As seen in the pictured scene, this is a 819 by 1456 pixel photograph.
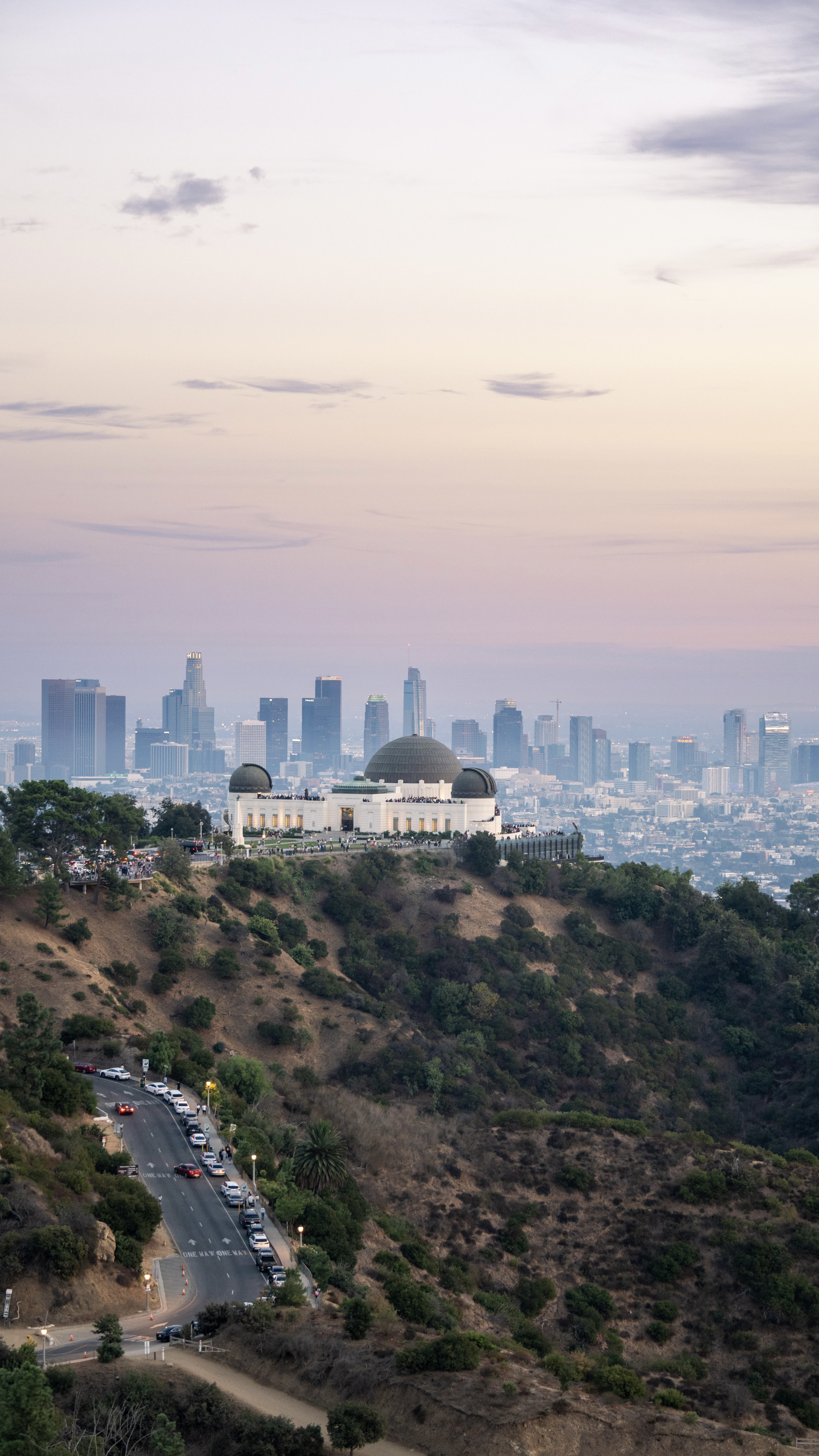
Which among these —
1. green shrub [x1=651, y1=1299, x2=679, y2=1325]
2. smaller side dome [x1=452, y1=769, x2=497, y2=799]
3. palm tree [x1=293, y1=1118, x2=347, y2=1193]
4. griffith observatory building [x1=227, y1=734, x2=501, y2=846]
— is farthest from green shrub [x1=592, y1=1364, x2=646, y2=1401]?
smaller side dome [x1=452, y1=769, x2=497, y2=799]

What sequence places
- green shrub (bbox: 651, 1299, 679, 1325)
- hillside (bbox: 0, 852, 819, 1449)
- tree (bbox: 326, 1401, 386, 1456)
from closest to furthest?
tree (bbox: 326, 1401, 386, 1456) < hillside (bbox: 0, 852, 819, 1449) < green shrub (bbox: 651, 1299, 679, 1325)

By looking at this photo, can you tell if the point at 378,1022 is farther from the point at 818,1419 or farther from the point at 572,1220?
the point at 818,1419

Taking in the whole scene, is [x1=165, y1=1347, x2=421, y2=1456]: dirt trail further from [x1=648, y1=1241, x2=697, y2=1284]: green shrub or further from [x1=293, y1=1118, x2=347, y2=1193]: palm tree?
[x1=648, y1=1241, x2=697, y2=1284]: green shrub

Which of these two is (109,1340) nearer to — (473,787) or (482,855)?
(482,855)

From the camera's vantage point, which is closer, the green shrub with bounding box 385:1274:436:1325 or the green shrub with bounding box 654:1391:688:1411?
the green shrub with bounding box 654:1391:688:1411

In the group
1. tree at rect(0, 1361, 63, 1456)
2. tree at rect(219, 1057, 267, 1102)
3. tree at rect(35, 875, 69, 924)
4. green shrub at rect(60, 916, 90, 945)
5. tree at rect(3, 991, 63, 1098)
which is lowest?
tree at rect(0, 1361, 63, 1456)

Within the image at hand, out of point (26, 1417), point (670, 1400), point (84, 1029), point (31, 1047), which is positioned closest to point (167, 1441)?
point (26, 1417)

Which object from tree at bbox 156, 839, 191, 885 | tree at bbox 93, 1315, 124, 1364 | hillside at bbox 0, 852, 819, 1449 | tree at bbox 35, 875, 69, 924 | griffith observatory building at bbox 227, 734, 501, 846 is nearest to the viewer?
tree at bbox 93, 1315, 124, 1364
